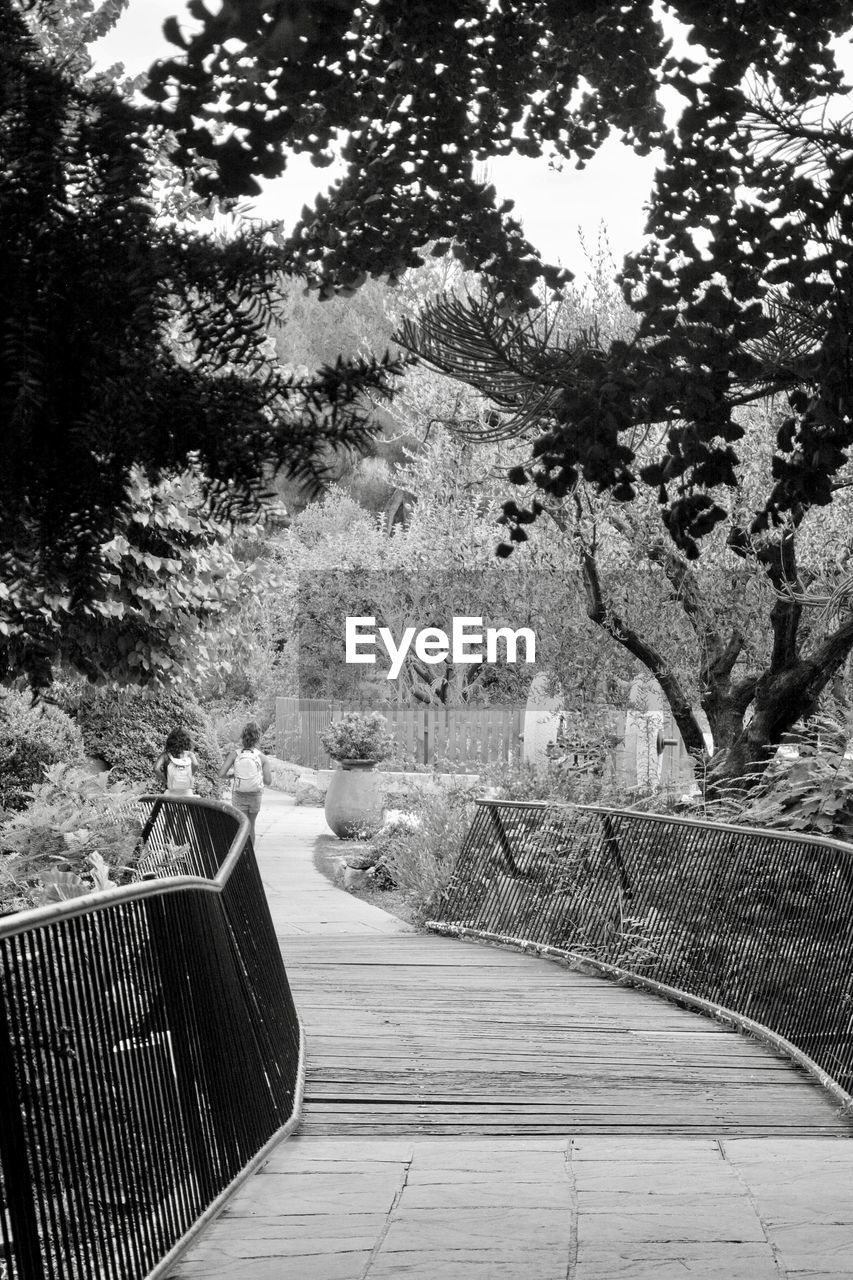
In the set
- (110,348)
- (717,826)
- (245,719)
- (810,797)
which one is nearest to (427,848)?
(810,797)

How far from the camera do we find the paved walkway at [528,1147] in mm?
3580

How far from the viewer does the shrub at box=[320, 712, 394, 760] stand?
1842 centimetres

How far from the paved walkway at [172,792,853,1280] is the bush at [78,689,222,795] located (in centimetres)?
632

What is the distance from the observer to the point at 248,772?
15.1 m

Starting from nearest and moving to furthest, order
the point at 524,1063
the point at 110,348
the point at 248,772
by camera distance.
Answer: the point at 110,348
the point at 524,1063
the point at 248,772

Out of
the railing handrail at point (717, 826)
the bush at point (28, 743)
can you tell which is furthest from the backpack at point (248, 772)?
the railing handrail at point (717, 826)

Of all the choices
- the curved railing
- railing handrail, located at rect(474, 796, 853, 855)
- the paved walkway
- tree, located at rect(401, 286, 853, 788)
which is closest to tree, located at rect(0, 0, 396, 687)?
the curved railing

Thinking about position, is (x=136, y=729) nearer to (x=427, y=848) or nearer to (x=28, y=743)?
(x=28, y=743)

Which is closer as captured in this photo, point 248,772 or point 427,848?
point 427,848

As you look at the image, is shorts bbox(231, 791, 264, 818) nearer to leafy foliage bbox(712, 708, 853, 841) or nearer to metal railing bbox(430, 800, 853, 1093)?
metal railing bbox(430, 800, 853, 1093)

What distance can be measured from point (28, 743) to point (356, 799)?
6178 mm

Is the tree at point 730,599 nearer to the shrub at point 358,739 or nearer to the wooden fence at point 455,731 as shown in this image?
the shrub at point 358,739

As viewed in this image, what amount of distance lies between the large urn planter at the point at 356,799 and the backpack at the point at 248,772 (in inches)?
137

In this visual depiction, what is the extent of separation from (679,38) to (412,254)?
850 mm
